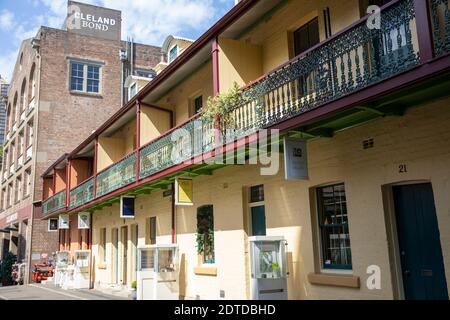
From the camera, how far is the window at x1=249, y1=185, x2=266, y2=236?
10875 millimetres

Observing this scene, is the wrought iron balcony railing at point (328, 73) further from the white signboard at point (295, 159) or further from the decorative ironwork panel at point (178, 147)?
the white signboard at point (295, 159)

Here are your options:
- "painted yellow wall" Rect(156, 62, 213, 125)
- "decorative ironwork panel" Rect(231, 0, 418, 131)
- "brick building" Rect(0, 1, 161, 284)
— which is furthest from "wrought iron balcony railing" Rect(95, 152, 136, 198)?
"brick building" Rect(0, 1, 161, 284)

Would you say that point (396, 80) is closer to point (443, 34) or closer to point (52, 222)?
point (443, 34)

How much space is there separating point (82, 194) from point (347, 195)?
15.3 metres

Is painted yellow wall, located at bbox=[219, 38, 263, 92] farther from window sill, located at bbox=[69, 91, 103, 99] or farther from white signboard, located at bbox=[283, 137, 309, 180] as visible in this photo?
window sill, located at bbox=[69, 91, 103, 99]

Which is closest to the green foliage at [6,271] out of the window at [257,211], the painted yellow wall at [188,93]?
the painted yellow wall at [188,93]

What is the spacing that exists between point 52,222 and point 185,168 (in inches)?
710

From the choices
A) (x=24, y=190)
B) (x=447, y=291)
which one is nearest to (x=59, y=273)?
(x=24, y=190)

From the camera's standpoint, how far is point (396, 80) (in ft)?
20.9

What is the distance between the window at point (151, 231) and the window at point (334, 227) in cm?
864

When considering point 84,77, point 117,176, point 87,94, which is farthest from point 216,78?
point 84,77

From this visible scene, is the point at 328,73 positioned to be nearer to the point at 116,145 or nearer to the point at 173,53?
the point at 173,53

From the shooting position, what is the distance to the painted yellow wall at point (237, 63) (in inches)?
431

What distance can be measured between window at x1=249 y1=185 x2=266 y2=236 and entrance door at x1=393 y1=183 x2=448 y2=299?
3.73 metres
